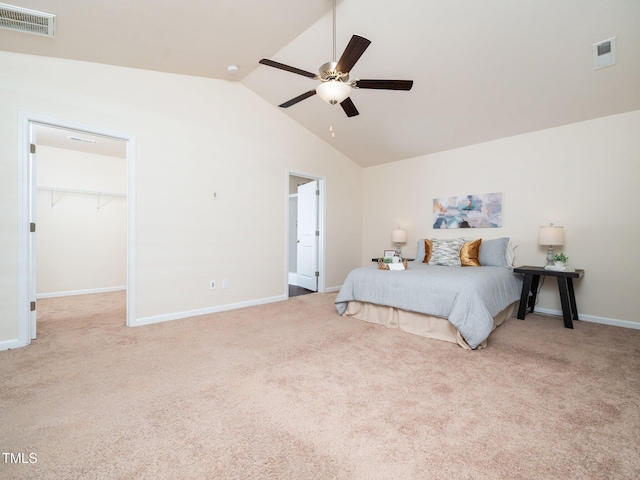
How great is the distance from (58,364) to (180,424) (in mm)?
1520

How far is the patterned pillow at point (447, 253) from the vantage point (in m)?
3.96

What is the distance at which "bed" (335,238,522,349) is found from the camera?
2.63 metres

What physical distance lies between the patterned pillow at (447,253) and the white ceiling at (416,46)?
165 cm

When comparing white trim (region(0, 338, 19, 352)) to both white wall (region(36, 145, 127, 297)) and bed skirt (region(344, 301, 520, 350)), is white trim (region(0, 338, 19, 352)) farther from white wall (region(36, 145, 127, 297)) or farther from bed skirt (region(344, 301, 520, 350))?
bed skirt (region(344, 301, 520, 350))

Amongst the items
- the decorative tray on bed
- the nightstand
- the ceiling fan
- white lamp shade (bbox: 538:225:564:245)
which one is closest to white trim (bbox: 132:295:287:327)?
the decorative tray on bed

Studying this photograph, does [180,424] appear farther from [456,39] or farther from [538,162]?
[538,162]

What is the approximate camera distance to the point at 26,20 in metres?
2.30

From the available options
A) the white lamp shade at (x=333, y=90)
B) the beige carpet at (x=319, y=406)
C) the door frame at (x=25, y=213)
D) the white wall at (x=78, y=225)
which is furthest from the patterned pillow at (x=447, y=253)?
the white wall at (x=78, y=225)

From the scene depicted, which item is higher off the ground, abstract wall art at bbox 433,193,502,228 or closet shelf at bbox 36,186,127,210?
closet shelf at bbox 36,186,127,210

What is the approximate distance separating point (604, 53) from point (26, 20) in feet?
16.1

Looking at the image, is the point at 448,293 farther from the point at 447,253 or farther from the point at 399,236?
the point at 399,236

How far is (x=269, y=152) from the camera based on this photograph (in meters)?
4.43

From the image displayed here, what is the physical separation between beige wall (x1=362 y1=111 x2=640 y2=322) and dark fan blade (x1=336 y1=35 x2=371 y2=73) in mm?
3114

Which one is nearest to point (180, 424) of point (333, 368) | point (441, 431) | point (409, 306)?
point (333, 368)
